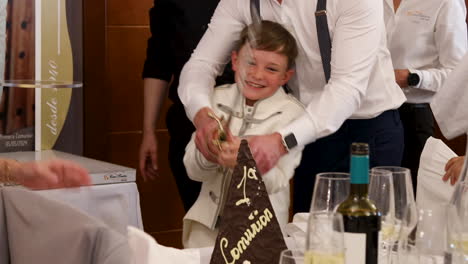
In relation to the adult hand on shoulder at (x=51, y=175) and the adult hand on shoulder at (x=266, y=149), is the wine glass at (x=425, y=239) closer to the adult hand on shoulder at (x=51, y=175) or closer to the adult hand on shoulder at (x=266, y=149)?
the adult hand on shoulder at (x=266, y=149)

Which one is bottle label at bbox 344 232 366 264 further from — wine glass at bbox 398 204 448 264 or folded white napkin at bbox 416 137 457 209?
folded white napkin at bbox 416 137 457 209

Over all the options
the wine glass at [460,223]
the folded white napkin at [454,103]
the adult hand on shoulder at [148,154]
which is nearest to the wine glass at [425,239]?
the wine glass at [460,223]

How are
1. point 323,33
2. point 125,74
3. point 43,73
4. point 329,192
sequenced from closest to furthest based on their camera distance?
point 329,192 < point 323,33 < point 43,73 < point 125,74

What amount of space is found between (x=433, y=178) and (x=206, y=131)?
0.72m

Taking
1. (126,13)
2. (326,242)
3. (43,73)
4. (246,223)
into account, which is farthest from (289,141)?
(126,13)

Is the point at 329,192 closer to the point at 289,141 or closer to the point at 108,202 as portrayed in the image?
the point at 289,141

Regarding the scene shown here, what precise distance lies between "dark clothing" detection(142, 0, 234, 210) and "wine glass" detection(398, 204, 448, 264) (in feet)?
1.42

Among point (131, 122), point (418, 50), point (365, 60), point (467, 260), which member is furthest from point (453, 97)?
point (131, 122)

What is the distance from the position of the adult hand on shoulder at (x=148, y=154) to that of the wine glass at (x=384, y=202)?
2.36 ft

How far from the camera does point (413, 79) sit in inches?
112

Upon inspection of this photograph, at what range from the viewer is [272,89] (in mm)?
1393

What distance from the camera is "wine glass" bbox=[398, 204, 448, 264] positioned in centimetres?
111

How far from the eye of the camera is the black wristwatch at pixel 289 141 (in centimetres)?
144

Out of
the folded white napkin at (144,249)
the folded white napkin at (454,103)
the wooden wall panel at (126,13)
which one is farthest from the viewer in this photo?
the wooden wall panel at (126,13)
